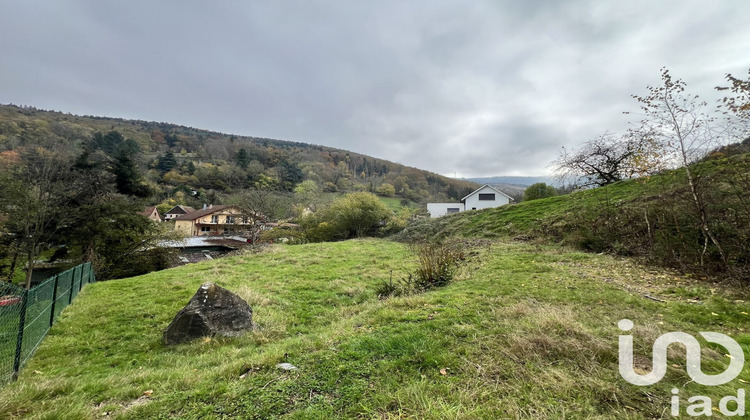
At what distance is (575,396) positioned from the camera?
2299 mm

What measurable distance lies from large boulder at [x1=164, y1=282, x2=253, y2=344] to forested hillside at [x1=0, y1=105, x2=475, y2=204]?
42.0 m

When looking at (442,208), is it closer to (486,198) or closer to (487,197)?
(486,198)

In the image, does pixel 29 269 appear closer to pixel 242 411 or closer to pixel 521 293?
pixel 242 411

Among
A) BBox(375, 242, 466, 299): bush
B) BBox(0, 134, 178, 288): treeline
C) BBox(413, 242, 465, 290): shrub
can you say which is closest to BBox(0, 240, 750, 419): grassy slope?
BBox(375, 242, 466, 299): bush

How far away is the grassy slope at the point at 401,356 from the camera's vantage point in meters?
2.35

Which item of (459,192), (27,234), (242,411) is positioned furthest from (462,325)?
(459,192)

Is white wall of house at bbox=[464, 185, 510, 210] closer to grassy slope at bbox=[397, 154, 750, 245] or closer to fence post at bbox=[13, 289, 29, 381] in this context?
grassy slope at bbox=[397, 154, 750, 245]

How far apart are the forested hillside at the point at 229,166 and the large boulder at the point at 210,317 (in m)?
42.0

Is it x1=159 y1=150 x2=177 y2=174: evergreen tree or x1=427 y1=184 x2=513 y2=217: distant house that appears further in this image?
x1=159 y1=150 x2=177 y2=174: evergreen tree

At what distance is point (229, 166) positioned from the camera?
65.4 m

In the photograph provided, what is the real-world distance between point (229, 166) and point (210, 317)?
228 feet

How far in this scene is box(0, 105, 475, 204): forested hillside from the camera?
186 ft

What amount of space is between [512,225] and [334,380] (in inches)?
669

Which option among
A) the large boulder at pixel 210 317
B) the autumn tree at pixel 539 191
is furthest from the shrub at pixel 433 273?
the autumn tree at pixel 539 191
